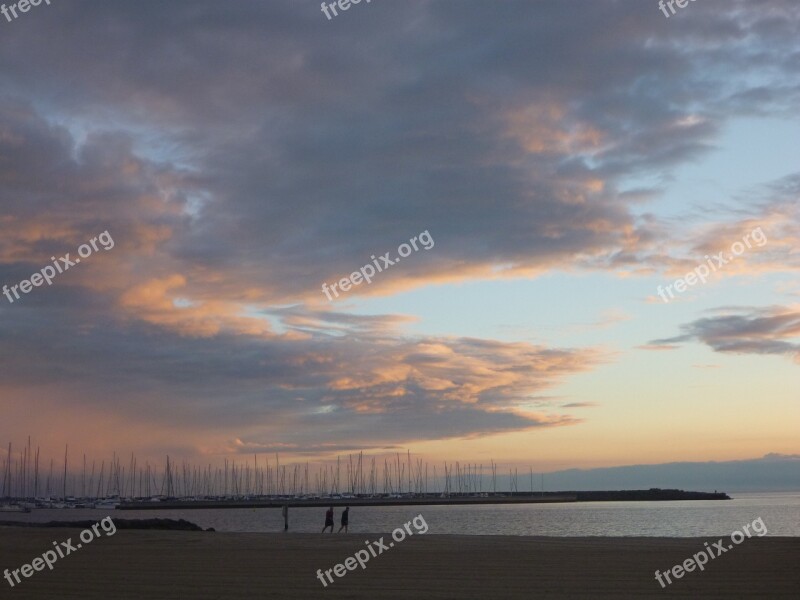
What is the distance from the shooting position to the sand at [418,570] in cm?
1609

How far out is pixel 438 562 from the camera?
2145 cm

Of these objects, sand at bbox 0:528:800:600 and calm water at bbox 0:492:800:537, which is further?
calm water at bbox 0:492:800:537

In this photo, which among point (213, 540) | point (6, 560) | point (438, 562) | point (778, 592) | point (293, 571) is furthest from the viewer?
point (213, 540)

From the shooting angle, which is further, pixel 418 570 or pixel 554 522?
pixel 554 522

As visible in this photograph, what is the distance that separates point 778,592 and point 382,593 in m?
7.71

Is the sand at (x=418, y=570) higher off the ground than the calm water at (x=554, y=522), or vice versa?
the sand at (x=418, y=570)

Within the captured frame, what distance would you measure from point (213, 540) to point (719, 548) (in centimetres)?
1792

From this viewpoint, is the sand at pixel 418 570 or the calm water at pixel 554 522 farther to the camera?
the calm water at pixel 554 522

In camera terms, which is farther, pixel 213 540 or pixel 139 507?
pixel 139 507

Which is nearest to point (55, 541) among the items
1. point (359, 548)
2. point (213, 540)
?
point (213, 540)

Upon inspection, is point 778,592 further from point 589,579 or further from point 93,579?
point 93,579

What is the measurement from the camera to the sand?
52.8 feet

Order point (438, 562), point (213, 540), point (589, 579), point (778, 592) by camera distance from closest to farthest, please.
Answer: point (778, 592) < point (589, 579) < point (438, 562) < point (213, 540)

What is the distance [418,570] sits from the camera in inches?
773
